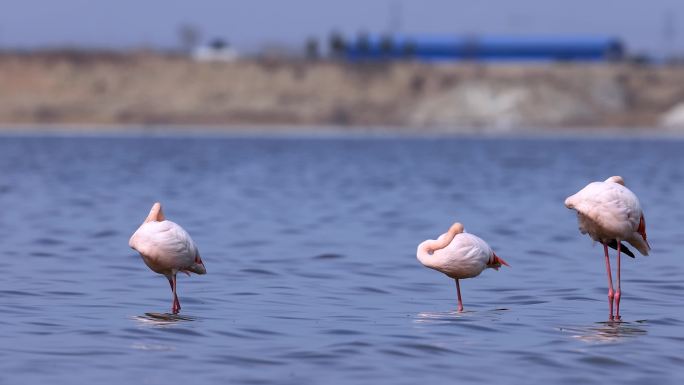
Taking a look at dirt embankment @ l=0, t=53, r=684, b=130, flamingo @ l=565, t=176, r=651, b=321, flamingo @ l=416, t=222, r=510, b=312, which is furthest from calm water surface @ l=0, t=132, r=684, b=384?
dirt embankment @ l=0, t=53, r=684, b=130

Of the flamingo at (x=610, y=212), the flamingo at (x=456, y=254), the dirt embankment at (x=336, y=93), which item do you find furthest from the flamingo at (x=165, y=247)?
the dirt embankment at (x=336, y=93)

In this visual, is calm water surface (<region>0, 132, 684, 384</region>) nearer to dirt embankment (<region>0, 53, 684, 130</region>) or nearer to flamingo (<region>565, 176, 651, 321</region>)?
flamingo (<region>565, 176, 651, 321</region>)

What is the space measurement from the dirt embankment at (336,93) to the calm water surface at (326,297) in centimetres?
9579

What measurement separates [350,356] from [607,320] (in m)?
3.45

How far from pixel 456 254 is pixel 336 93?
123338 mm

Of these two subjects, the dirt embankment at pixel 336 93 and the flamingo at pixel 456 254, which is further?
the dirt embankment at pixel 336 93

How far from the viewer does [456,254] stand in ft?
44.8

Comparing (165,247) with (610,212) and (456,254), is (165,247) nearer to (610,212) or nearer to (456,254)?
(456,254)

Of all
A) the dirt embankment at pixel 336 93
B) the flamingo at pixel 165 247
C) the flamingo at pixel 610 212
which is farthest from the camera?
the dirt embankment at pixel 336 93

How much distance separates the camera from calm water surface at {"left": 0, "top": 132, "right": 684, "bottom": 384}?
10.9 meters

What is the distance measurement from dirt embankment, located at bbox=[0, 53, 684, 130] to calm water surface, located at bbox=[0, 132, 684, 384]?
95.8 m

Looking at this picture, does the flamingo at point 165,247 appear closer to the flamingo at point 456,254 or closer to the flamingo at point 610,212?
the flamingo at point 456,254

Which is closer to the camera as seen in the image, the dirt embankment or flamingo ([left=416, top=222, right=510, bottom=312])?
flamingo ([left=416, top=222, right=510, bottom=312])

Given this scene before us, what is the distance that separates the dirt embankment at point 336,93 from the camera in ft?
→ 426
